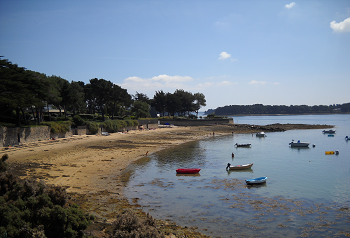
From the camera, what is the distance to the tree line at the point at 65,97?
3603 centimetres

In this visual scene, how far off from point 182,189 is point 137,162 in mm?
11515

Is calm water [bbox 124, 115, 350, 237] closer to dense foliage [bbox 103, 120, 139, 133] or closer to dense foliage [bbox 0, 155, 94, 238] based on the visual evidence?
dense foliage [bbox 0, 155, 94, 238]

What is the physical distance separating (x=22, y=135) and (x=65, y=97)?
1855 centimetres

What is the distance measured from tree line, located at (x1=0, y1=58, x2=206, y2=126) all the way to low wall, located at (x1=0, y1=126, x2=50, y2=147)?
1.74 meters

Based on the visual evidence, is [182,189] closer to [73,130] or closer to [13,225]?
[13,225]

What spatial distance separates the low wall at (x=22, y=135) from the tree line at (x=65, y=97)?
174 centimetres

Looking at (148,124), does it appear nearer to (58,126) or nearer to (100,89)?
(100,89)

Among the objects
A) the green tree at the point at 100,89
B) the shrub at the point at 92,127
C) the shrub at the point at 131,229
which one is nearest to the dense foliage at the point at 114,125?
the shrub at the point at 92,127

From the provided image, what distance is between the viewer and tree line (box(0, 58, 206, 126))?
3603 centimetres

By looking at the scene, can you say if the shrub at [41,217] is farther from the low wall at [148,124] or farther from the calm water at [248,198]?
the low wall at [148,124]

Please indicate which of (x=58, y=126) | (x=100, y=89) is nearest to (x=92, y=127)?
(x=58, y=126)

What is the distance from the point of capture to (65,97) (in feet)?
180

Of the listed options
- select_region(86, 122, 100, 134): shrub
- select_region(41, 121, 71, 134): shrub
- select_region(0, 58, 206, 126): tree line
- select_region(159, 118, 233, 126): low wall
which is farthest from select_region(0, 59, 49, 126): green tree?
select_region(159, 118, 233, 126): low wall

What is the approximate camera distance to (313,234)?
1345cm
